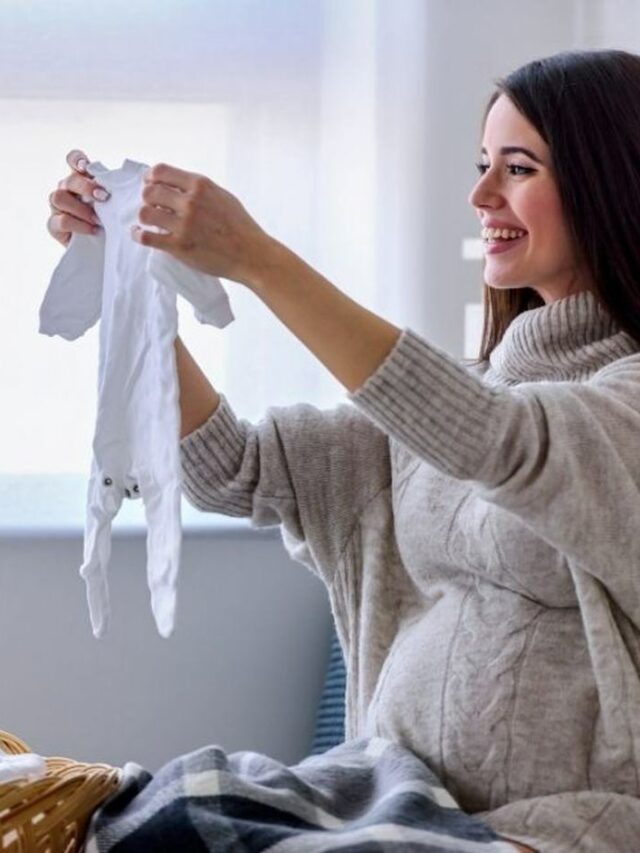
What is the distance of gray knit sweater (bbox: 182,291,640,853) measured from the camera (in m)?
1.41

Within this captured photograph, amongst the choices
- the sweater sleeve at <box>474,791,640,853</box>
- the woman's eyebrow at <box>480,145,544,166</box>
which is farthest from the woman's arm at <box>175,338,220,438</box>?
the sweater sleeve at <box>474,791,640,853</box>

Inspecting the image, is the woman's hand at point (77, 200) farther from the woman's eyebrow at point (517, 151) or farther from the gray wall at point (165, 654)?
the gray wall at point (165, 654)

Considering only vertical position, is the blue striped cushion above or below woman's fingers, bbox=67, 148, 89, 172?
below

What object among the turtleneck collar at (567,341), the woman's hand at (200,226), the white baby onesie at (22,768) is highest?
the woman's hand at (200,226)

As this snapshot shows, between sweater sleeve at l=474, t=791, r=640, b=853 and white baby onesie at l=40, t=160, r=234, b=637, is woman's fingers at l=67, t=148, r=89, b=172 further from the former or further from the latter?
sweater sleeve at l=474, t=791, r=640, b=853

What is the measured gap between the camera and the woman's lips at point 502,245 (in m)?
1.69

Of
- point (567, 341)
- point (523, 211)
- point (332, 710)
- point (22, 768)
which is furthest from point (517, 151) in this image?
point (332, 710)

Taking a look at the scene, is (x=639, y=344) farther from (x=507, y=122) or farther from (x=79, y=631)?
(x=79, y=631)

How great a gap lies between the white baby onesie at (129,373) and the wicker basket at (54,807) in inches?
9.4

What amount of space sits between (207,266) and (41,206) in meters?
1.23

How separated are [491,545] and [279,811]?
1.20ft

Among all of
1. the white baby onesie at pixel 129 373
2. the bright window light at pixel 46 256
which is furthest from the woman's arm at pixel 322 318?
the bright window light at pixel 46 256

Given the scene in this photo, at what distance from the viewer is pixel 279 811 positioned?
1.33 m

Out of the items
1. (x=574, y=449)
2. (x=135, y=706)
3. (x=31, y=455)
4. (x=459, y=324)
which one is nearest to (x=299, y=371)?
(x=459, y=324)
